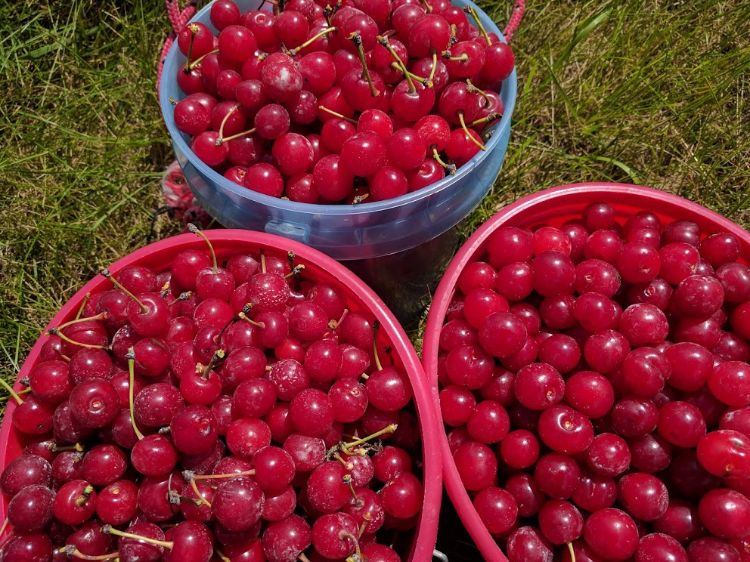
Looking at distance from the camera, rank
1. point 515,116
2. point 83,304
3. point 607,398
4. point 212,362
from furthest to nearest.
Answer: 1. point 515,116
2. point 83,304
3. point 607,398
4. point 212,362

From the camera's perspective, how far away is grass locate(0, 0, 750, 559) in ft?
8.18

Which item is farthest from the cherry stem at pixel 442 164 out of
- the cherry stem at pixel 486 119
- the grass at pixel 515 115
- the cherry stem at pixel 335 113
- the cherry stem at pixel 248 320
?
the grass at pixel 515 115

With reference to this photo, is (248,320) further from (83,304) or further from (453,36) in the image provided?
(453,36)

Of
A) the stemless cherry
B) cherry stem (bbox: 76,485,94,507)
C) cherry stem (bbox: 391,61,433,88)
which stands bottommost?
cherry stem (bbox: 76,485,94,507)

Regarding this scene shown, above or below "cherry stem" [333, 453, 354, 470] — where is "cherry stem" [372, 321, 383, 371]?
above

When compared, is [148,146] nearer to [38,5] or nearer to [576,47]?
[38,5]

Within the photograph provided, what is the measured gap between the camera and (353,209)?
5.35ft

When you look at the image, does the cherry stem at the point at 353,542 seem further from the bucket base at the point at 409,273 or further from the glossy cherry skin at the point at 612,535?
the bucket base at the point at 409,273

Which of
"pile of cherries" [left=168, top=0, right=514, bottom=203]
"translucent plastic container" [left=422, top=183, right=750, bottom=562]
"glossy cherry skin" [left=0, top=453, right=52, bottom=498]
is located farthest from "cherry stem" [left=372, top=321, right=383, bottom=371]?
"glossy cherry skin" [left=0, top=453, right=52, bottom=498]

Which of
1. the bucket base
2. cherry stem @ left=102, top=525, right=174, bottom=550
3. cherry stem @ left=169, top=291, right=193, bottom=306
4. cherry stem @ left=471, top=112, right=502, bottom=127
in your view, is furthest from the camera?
the bucket base

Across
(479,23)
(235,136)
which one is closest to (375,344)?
(235,136)

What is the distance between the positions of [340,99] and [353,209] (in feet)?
1.14

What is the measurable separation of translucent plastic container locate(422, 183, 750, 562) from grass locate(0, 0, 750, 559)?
25.0 inches

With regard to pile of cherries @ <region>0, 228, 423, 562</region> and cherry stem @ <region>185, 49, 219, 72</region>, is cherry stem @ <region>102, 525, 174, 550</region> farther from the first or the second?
cherry stem @ <region>185, 49, 219, 72</region>
